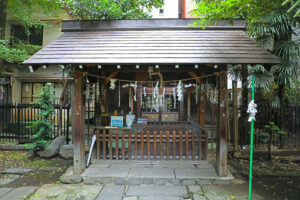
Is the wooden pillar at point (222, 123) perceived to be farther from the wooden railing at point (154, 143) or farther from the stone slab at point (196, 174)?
the wooden railing at point (154, 143)

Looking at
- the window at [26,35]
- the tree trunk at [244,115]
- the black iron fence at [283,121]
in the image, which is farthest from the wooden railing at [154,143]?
the window at [26,35]

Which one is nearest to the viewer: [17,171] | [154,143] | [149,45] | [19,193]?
[19,193]

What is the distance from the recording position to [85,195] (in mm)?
4285

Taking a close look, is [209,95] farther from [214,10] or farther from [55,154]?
[55,154]

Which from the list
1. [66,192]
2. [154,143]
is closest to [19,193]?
[66,192]

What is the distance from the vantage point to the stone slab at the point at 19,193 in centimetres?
422

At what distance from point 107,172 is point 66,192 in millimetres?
1207

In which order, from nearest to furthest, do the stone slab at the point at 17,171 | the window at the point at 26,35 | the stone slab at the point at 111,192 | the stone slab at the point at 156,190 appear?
the stone slab at the point at 111,192 → the stone slab at the point at 156,190 → the stone slab at the point at 17,171 → the window at the point at 26,35

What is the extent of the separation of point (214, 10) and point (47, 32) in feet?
40.8

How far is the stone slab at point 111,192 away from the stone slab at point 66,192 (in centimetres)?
15

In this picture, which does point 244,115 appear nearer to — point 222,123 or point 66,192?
point 222,123

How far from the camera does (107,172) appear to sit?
5332 mm

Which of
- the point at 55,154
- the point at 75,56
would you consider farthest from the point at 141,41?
the point at 55,154

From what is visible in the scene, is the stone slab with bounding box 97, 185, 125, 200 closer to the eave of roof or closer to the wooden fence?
the eave of roof
